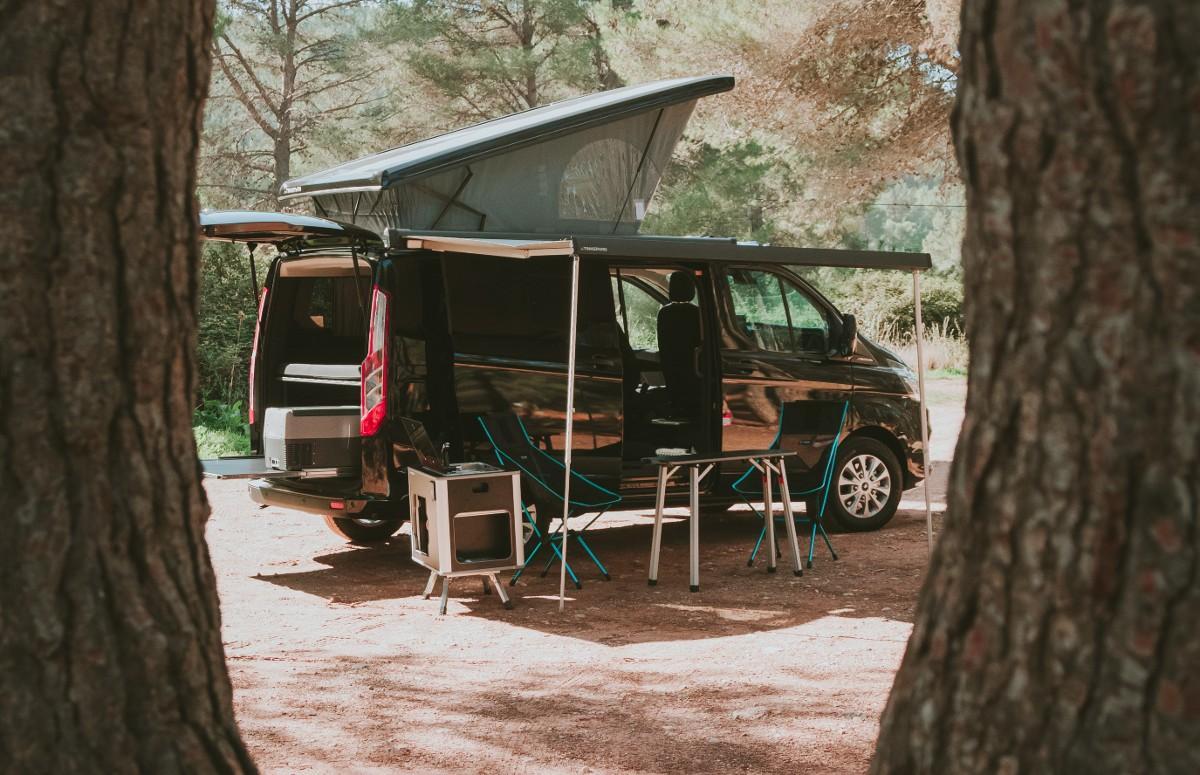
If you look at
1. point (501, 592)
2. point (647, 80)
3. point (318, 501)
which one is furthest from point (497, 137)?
point (647, 80)

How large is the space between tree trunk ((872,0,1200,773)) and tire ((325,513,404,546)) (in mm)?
7243

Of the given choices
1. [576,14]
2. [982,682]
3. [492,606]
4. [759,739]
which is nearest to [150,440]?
[982,682]

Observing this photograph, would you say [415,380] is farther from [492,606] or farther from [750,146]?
[750,146]

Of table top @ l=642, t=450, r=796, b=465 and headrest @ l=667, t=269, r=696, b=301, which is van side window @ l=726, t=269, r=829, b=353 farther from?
table top @ l=642, t=450, r=796, b=465

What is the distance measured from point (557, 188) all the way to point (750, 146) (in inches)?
674

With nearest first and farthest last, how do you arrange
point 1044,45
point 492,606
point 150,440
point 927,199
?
point 1044,45, point 150,440, point 492,606, point 927,199

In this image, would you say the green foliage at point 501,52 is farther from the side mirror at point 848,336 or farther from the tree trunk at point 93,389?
the tree trunk at point 93,389

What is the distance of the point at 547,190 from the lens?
8.52 meters

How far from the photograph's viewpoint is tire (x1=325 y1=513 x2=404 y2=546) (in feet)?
29.3

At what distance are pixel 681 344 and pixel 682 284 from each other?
397 millimetres

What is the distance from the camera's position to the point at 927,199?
76.6 m

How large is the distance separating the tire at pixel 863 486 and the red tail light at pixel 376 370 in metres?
3.32

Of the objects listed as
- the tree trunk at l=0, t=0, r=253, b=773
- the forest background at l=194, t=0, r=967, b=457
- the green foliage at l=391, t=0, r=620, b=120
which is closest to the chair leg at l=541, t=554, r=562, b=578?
the tree trunk at l=0, t=0, r=253, b=773

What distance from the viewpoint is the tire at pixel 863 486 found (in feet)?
30.2
